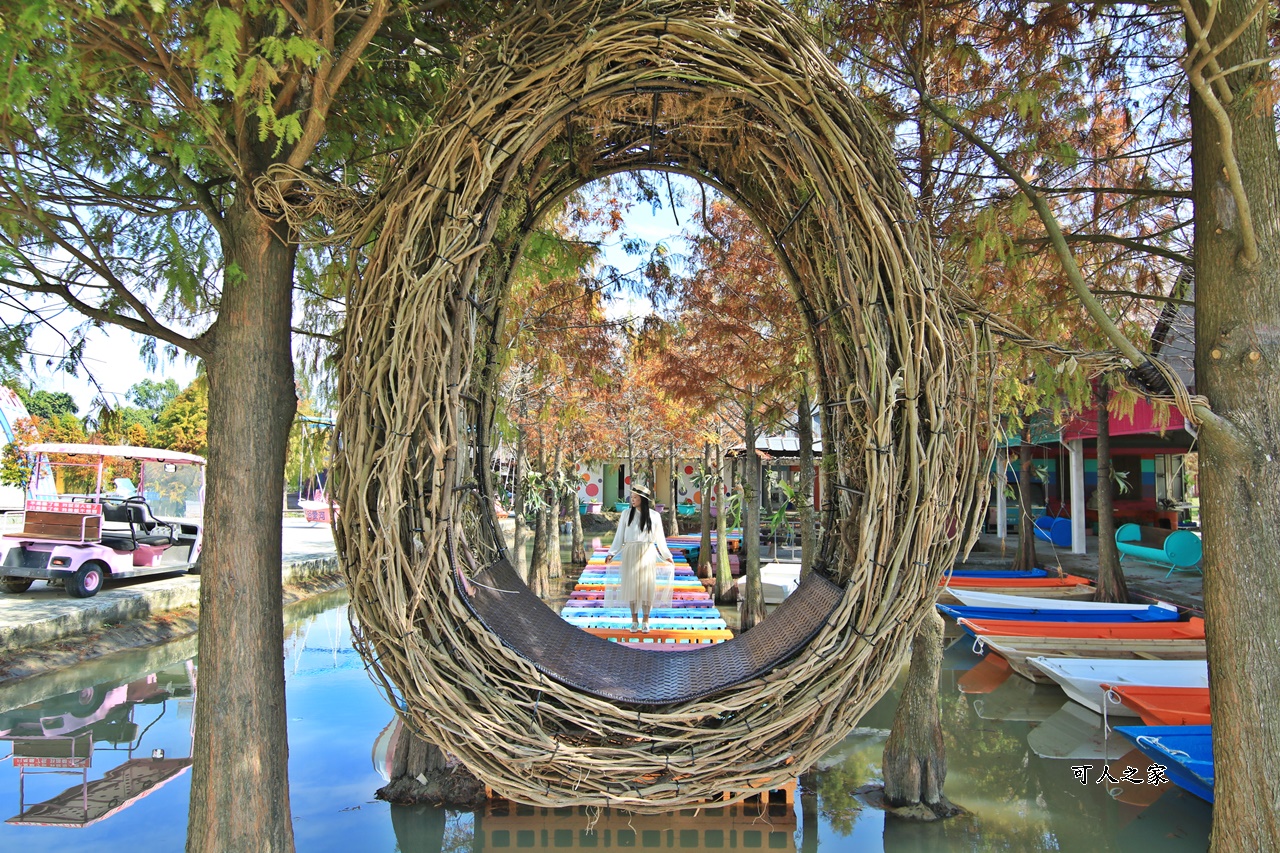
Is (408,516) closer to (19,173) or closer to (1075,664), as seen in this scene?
(19,173)

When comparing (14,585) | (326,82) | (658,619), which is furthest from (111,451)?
(326,82)

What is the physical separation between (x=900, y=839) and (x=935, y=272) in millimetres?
3528

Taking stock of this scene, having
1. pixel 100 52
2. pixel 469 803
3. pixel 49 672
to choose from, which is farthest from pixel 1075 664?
pixel 49 672

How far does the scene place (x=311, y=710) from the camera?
6.20m

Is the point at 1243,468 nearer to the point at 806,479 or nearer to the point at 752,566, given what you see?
the point at 806,479

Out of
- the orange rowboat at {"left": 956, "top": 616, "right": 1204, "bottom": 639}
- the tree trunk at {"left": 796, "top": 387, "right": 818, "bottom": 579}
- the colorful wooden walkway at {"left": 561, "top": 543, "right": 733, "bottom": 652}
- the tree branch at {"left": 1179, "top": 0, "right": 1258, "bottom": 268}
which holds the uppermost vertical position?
the tree branch at {"left": 1179, "top": 0, "right": 1258, "bottom": 268}

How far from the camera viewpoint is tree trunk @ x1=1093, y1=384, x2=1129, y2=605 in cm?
911

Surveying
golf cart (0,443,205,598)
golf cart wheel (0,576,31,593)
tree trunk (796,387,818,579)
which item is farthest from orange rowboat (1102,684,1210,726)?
golf cart wheel (0,576,31,593)

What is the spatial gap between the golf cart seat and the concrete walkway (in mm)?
535

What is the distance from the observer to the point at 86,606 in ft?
27.7

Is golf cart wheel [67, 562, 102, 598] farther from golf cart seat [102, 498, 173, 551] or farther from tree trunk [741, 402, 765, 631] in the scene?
tree trunk [741, 402, 765, 631]

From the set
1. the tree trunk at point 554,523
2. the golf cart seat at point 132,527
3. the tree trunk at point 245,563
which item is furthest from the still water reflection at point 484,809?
the tree trunk at point 554,523

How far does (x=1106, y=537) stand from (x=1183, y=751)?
17.7 ft

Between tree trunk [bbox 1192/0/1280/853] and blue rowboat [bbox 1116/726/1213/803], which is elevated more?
tree trunk [bbox 1192/0/1280/853]
